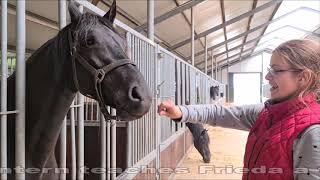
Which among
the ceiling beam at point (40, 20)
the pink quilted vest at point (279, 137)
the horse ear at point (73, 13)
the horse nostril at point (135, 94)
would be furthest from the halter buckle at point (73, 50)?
the ceiling beam at point (40, 20)

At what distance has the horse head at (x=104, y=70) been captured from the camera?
4.23 ft

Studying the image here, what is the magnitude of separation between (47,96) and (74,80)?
14 centimetres

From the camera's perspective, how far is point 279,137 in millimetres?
988

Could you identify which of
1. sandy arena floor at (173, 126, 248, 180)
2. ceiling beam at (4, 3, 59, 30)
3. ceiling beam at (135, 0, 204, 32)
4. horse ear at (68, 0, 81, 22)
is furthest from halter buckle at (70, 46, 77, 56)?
ceiling beam at (135, 0, 204, 32)

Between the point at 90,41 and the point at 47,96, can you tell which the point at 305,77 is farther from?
the point at 47,96

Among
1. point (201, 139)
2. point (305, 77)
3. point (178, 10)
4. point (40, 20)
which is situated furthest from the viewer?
point (178, 10)

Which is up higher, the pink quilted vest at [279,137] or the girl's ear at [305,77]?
the girl's ear at [305,77]

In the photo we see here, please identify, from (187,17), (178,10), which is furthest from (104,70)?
(187,17)

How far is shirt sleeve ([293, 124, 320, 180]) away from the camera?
909mm

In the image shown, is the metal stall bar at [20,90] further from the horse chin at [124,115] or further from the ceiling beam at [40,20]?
the ceiling beam at [40,20]

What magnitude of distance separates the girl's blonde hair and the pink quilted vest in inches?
1.4

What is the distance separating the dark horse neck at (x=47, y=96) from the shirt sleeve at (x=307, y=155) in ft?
2.92

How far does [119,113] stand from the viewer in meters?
1.32

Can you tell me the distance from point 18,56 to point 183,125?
184 inches
